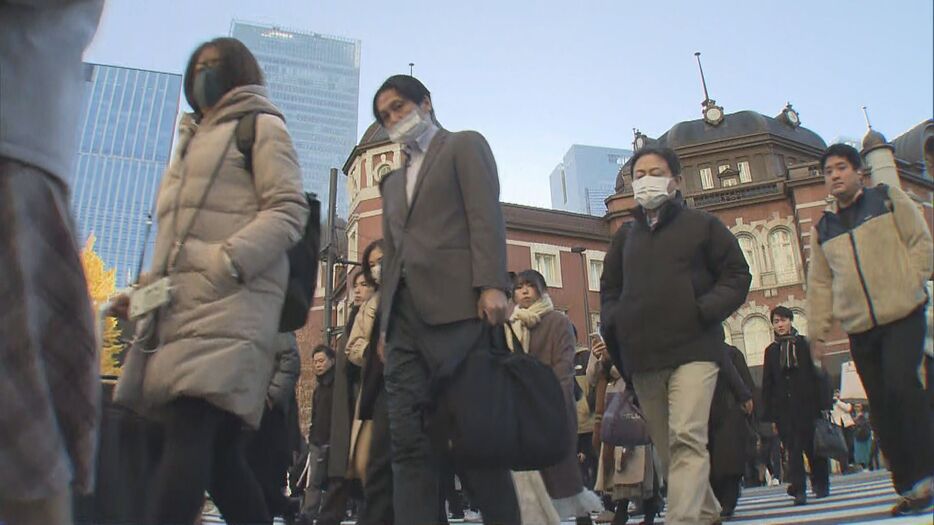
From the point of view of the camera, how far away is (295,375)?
5777 mm

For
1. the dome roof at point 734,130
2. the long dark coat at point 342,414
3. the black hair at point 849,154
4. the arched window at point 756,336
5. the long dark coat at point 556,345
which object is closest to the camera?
the black hair at point 849,154

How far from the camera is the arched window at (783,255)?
3725 centimetres

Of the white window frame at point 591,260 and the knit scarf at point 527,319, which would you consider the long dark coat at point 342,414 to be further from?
the white window frame at point 591,260

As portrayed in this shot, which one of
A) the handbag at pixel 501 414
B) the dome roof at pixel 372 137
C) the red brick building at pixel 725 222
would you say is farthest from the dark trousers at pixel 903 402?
the dome roof at pixel 372 137

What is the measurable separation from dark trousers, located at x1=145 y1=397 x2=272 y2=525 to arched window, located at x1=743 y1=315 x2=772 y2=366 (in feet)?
121

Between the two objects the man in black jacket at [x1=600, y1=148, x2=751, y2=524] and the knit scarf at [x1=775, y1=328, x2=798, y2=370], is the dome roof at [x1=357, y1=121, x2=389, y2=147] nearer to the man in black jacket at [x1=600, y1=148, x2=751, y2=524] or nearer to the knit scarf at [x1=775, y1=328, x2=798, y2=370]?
the knit scarf at [x1=775, y1=328, x2=798, y2=370]

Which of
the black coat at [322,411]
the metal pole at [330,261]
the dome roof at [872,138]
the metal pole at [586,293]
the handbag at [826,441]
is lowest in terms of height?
the handbag at [826,441]

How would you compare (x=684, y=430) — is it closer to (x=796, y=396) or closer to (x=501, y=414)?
(x=501, y=414)

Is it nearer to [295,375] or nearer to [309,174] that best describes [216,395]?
[295,375]

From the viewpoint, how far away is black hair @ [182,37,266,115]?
10.5ft

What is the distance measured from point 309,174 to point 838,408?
137 meters

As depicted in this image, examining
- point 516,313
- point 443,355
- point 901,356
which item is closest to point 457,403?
point 443,355

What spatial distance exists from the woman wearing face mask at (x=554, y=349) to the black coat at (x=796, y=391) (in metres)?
2.80

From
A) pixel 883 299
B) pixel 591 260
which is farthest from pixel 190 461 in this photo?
pixel 591 260
